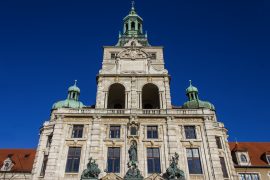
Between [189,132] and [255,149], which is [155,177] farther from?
[255,149]

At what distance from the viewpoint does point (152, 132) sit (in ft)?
104

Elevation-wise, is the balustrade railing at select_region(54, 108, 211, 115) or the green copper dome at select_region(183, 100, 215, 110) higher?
the green copper dome at select_region(183, 100, 215, 110)

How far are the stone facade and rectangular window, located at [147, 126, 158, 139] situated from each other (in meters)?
0.36

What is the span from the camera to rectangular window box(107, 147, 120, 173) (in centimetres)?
2878

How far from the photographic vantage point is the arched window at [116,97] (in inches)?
1496

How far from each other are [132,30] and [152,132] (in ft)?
73.8

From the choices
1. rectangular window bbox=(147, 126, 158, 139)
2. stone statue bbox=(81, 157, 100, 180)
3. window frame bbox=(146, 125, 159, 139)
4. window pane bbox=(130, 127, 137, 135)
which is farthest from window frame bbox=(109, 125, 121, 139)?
stone statue bbox=(81, 157, 100, 180)

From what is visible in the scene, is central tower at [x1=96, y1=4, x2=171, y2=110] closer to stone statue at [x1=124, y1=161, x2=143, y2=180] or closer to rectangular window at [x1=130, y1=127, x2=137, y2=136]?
rectangular window at [x1=130, y1=127, x2=137, y2=136]

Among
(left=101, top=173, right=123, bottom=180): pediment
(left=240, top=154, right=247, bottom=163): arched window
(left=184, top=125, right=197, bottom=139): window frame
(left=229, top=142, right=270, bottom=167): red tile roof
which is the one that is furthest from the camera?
(left=229, top=142, right=270, bottom=167): red tile roof

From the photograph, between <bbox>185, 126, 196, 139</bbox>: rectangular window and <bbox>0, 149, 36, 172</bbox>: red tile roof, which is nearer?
<bbox>185, 126, 196, 139</bbox>: rectangular window

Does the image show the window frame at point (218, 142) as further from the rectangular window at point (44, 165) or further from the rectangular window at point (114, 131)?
the rectangular window at point (44, 165)

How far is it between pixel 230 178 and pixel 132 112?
41.7 ft

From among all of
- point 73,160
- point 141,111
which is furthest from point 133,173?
point 141,111

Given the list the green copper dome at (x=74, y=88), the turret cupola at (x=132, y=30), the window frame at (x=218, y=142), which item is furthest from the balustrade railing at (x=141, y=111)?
the turret cupola at (x=132, y=30)
